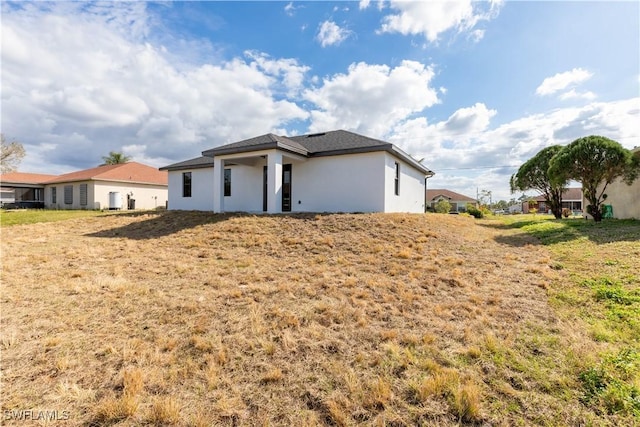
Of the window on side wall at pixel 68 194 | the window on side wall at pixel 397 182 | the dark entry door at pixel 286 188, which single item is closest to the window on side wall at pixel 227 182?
the dark entry door at pixel 286 188

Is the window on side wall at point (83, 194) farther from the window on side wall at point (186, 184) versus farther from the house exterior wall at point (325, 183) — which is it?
the house exterior wall at point (325, 183)

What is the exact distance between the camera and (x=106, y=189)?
77.4ft

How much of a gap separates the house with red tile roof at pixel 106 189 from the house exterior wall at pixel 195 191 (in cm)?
875

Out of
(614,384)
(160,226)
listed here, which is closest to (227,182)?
(160,226)

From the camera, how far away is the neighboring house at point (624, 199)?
12178mm

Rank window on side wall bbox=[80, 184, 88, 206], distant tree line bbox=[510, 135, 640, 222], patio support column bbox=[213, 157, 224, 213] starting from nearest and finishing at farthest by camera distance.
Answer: distant tree line bbox=[510, 135, 640, 222]
patio support column bbox=[213, 157, 224, 213]
window on side wall bbox=[80, 184, 88, 206]

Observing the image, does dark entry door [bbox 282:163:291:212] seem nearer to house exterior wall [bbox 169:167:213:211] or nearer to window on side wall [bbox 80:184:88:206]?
house exterior wall [bbox 169:167:213:211]

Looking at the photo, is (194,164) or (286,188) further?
(194,164)

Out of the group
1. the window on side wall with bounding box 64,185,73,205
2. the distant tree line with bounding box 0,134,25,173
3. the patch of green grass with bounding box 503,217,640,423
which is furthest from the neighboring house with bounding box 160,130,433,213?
the distant tree line with bounding box 0,134,25,173

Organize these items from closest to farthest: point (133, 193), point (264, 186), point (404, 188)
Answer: point (264, 186), point (404, 188), point (133, 193)

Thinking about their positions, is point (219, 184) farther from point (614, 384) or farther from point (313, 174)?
point (614, 384)

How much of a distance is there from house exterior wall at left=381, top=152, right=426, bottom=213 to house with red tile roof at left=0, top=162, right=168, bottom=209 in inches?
864

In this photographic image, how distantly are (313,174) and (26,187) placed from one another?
103ft

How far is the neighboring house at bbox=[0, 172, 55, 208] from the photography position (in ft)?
87.8
